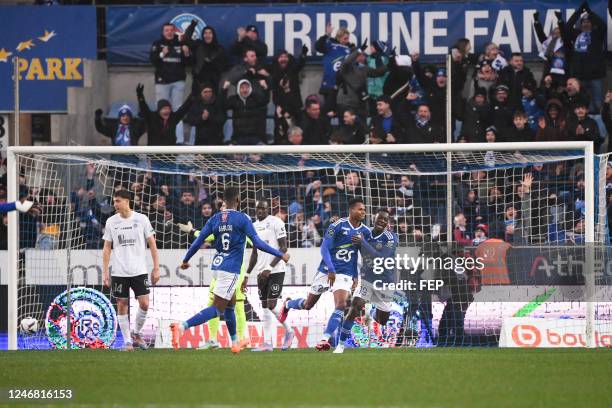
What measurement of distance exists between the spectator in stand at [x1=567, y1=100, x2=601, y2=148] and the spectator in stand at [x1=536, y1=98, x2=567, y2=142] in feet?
0.45

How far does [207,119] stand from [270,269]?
5249mm

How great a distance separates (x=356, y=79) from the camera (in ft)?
72.8

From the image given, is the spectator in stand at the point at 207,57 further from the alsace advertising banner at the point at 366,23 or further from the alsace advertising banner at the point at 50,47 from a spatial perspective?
the alsace advertising banner at the point at 50,47

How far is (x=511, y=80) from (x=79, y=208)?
8095mm

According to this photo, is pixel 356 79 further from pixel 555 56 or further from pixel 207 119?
pixel 555 56

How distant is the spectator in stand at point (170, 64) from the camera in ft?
74.7

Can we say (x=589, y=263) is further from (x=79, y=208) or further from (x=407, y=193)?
(x=79, y=208)

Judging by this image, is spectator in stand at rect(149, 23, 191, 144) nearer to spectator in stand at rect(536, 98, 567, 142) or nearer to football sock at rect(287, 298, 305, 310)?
spectator in stand at rect(536, 98, 567, 142)

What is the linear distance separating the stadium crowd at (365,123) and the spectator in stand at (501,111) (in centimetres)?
2

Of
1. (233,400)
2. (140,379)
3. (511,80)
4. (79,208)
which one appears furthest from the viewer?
(511,80)

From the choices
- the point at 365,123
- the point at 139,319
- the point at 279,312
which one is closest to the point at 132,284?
the point at 139,319

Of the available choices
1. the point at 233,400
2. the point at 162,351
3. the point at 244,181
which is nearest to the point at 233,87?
the point at 244,181

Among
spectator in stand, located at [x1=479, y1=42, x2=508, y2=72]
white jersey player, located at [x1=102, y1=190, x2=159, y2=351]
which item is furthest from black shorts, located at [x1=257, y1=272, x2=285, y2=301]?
spectator in stand, located at [x1=479, y1=42, x2=508, y2=72]

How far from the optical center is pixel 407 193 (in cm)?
1961
